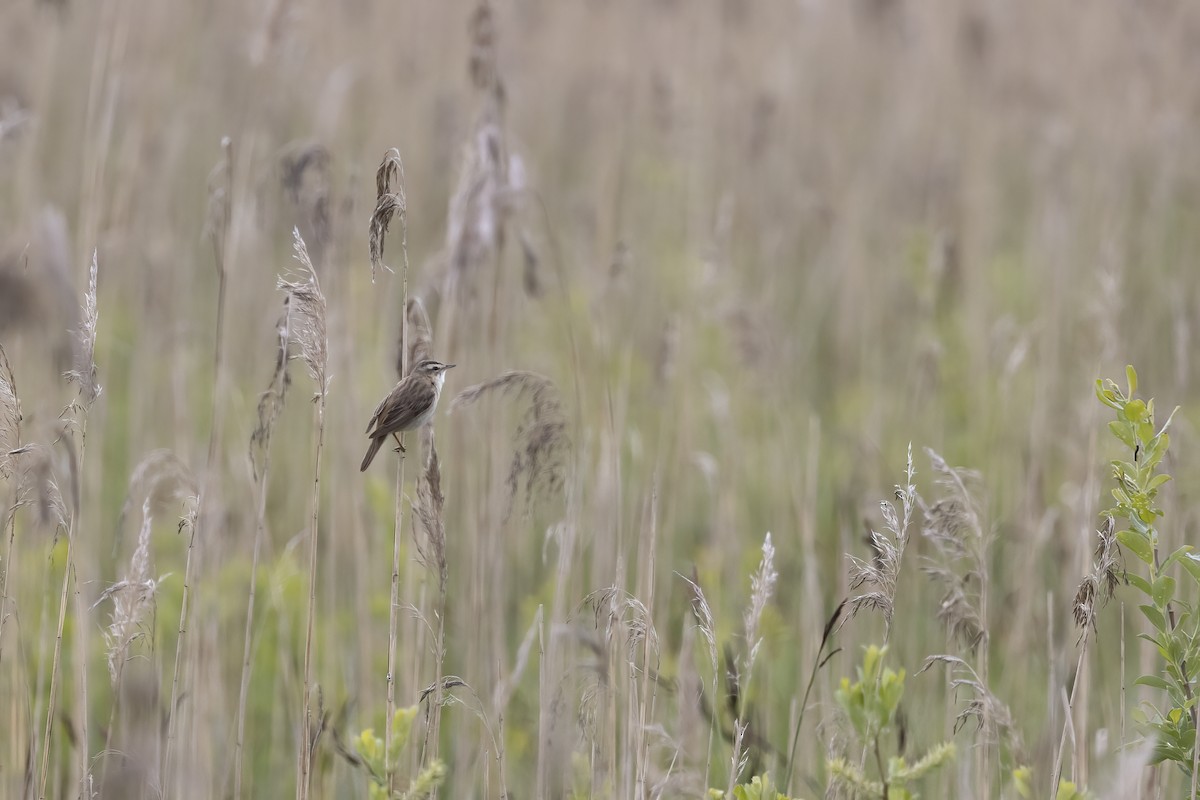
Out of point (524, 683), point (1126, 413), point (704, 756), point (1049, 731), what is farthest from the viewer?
point (524, 683)

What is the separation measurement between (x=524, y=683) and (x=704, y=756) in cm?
60

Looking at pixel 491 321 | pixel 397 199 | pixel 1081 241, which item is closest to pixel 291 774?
pixel 491 321

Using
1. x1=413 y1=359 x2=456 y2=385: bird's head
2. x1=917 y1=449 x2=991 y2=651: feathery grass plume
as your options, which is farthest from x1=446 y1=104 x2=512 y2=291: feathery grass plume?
x1=917 y1=449 x2=991 y2=651: feathery grass plume

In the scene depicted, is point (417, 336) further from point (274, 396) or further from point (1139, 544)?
point (1139, 544)

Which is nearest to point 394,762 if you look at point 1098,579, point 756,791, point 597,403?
point 756,791

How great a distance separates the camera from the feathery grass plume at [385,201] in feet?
4.88

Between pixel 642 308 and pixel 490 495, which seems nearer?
pixel 490 495

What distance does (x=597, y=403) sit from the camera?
338 cm

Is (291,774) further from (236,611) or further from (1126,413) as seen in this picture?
(1126,413)

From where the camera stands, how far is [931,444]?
12.0 ft

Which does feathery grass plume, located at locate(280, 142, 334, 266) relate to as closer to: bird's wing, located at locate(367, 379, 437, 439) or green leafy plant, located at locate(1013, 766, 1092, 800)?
bird's wing, located at locate(367, 379, 437, 439)

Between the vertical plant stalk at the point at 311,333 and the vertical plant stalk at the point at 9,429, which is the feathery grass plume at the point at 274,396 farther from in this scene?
the vertical plant stalk at the point at 9,429

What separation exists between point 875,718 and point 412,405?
2.64 ft

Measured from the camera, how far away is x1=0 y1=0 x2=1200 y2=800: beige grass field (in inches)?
64.1
